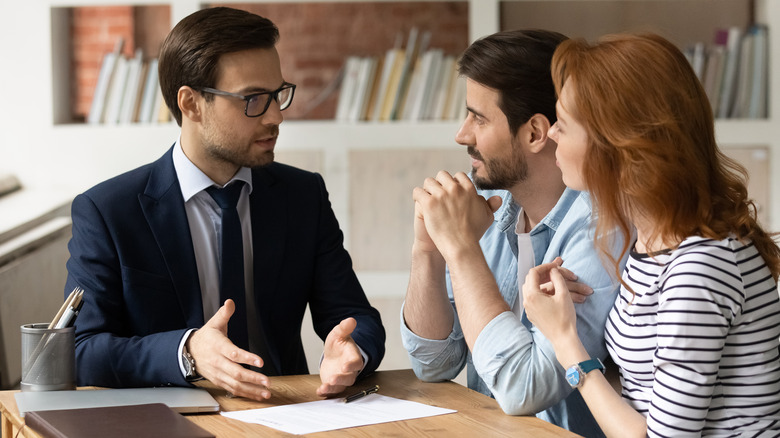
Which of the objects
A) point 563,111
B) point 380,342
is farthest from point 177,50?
point 563,111

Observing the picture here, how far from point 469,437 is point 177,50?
1190mm

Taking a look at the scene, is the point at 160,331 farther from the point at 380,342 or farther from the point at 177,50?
the point at 177,50

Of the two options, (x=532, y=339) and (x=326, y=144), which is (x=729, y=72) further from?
(x=532, y=339)

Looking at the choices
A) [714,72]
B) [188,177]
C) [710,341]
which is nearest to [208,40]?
[188,177]

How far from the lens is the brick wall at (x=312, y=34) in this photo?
4.02 m

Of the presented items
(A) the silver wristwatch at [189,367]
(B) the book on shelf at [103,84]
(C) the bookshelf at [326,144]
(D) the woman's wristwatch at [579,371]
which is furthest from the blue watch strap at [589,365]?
(B) the book on shelf at [103,84]

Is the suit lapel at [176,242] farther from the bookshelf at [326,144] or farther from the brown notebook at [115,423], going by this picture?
the bookshelf at [326,144]

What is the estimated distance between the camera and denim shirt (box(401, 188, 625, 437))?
1.52 m

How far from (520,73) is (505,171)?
8.3 inches

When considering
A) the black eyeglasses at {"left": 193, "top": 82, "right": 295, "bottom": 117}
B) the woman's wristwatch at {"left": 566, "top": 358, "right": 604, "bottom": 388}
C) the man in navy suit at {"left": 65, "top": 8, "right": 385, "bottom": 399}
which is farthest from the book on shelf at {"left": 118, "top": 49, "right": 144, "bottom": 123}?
the woman's wristwatch at {"left": 566, "top": 358, "right": 604, "bottom": 388}

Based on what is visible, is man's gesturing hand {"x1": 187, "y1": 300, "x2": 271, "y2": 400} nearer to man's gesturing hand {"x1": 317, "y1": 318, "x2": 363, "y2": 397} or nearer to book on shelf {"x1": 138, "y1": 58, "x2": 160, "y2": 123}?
man's gesturing hand {"x1": 317, "y1": 318, "x2": 363, "y2": 397}

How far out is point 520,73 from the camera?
1.86 m

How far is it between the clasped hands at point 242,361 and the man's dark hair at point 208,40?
66 cm

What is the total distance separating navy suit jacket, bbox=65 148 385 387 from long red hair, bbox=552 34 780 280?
2.24ft
